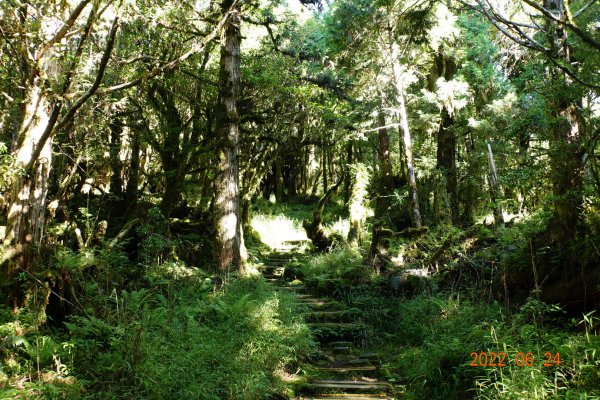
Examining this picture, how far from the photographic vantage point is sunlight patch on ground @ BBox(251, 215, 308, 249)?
654 inches

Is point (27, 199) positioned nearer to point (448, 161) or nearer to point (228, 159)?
point (228, 159)

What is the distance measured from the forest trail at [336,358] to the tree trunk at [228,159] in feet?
6.78

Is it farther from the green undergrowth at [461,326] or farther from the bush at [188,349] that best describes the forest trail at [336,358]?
the bush at [188,349]

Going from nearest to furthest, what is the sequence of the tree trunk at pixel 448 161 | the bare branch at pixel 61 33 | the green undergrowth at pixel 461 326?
the green undergrowth at pixel 461 326 < the bare branch at pixel 61 33 < the tree trunk at pixel 448 161

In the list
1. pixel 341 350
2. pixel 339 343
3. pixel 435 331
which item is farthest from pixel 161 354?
pixel 435 331

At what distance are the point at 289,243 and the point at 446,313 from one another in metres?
9.34

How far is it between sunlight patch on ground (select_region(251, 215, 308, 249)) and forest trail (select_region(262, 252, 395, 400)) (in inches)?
186

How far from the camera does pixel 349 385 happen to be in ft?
20.6

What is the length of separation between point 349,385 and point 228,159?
219 inches

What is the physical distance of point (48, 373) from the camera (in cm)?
422

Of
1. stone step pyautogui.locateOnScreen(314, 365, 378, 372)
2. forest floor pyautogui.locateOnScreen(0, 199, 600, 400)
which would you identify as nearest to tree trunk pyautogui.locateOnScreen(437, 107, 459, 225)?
forest floor pyautogui.locateOnScreen(0, 199, 600, 400)

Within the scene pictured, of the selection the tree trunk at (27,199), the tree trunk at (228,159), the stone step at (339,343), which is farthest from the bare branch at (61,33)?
the stone step at (339,343)

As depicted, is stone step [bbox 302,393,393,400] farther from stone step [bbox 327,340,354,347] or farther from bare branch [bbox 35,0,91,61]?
bare branch [bbox 35,0,91,61]

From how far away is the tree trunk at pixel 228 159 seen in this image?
373 inches
